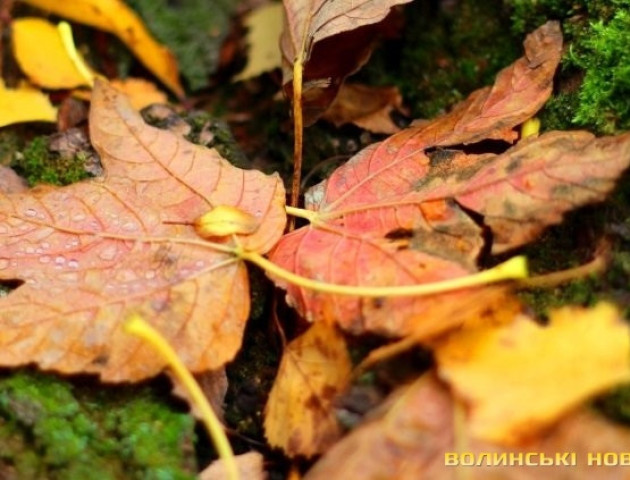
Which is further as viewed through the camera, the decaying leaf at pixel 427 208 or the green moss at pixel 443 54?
the green moss at pixel 443 54

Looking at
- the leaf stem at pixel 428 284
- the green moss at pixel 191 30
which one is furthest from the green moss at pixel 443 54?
the leaf stem at pixel 428 284

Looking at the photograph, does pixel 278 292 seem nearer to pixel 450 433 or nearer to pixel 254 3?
pixel 450 433

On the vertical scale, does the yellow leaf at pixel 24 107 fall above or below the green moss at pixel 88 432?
above

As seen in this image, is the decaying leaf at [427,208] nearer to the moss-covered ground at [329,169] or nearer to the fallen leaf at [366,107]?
the moss-covered ground at [329,169]

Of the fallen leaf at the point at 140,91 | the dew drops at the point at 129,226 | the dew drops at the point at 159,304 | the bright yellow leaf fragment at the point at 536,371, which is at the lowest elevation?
the bright yellow leaf fragment at the point at 536,371

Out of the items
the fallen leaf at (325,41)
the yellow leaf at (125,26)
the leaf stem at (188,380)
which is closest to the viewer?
the leaf stem at (188,380)

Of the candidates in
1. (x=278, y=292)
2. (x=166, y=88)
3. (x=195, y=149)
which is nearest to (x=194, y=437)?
(x=278, y=292)

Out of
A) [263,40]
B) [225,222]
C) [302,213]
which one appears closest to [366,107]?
[263,40]
